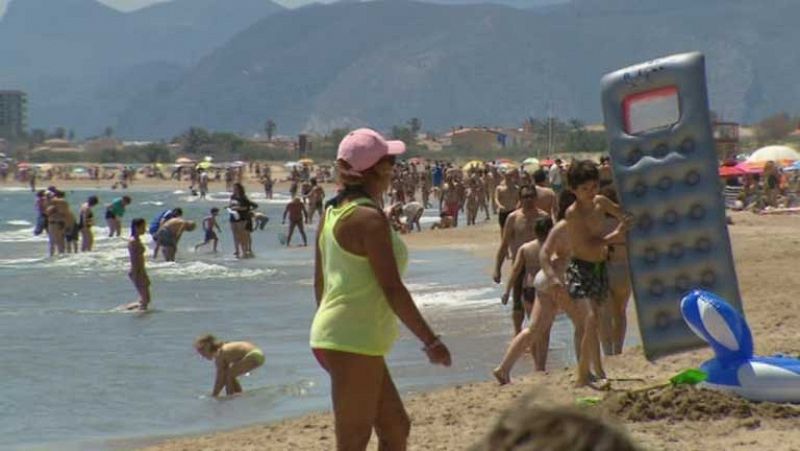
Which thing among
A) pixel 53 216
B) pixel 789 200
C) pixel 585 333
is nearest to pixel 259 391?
pixel 585 333

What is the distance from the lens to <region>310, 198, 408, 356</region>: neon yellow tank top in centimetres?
461

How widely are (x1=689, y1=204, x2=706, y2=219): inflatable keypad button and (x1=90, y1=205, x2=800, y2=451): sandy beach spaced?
2.90ft

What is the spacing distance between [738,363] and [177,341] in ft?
25.3

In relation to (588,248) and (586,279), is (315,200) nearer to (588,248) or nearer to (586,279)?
(586,279)

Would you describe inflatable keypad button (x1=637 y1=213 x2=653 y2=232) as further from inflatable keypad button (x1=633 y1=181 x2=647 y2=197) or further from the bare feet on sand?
the bare feet on sand

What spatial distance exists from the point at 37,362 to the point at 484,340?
3.63 m

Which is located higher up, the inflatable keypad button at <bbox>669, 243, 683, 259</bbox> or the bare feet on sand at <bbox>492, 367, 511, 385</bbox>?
the inflatable keypad button at <bbox>669, 243, 683, 259</bbox>

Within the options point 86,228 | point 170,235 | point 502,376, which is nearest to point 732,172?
point 86,228

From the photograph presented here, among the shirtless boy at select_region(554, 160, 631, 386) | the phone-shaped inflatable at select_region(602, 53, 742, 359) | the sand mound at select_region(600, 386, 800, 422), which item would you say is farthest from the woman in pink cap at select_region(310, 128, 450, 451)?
the phone-shaped inflatable at select_region(602, 53, 742, 359)

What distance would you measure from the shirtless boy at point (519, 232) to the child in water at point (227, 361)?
6.32 ft

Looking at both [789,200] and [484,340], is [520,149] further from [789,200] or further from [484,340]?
[484,340]

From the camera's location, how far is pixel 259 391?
1009 centimetres

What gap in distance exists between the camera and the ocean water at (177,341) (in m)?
9.53

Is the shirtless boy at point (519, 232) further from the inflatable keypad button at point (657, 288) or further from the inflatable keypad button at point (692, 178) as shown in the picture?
the inflatable keypad button at point (692, 178)
